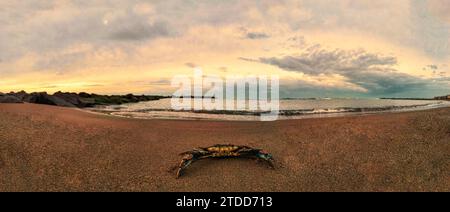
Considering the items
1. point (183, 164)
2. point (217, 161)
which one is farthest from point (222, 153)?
point (183, 164)

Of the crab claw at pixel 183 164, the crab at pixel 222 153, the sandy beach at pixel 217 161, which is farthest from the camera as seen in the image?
the crab at pixel 222 153

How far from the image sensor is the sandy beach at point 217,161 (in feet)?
22.6

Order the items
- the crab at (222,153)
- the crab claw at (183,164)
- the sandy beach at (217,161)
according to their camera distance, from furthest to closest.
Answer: the crab at (222,153) → the crab claw at (183,164) → the sandy beach at (217,161)

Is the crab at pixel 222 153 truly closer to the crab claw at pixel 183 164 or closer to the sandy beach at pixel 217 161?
the crab claw at pixel 183 164

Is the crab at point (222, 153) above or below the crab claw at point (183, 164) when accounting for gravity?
above

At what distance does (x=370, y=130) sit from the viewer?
1045 centimetres

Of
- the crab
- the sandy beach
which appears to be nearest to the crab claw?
the crab

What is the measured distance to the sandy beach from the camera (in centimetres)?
690

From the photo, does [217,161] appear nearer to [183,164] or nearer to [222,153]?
[222,153]

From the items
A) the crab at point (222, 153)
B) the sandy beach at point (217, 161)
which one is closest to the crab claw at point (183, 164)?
the crab at point (222, 153)

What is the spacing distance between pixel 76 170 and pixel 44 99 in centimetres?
1814

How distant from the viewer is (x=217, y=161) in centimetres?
783
